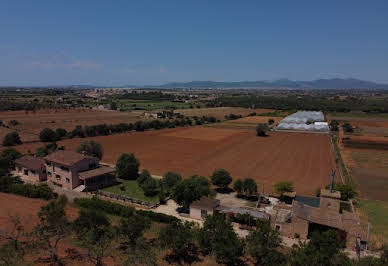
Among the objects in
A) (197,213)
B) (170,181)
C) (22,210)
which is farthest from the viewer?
(170,181)

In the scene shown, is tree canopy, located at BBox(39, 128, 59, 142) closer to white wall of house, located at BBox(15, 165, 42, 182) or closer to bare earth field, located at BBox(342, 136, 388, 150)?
white wall of house, located at BBox(15, 165, 42, 182)

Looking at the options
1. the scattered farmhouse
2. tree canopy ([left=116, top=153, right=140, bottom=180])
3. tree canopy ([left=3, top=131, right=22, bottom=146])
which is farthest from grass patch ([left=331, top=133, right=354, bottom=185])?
tree canopy ([left=3, top=131, right=22, bottom=146])

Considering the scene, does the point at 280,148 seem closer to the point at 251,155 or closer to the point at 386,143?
the point at 251,155

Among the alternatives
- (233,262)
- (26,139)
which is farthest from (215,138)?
(233,262)

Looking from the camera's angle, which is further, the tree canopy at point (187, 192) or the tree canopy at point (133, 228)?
the tree canopy at point (187, 192)

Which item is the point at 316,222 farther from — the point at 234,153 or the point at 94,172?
the point at 234,153

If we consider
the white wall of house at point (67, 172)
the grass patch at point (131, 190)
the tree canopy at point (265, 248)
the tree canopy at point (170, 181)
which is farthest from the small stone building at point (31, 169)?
the tree canopy at point (265, 248)

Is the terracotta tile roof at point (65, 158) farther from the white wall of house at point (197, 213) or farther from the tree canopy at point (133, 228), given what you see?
the tree canopy at point (133, 228)

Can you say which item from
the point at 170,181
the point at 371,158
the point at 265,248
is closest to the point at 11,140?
the point at 170,181
